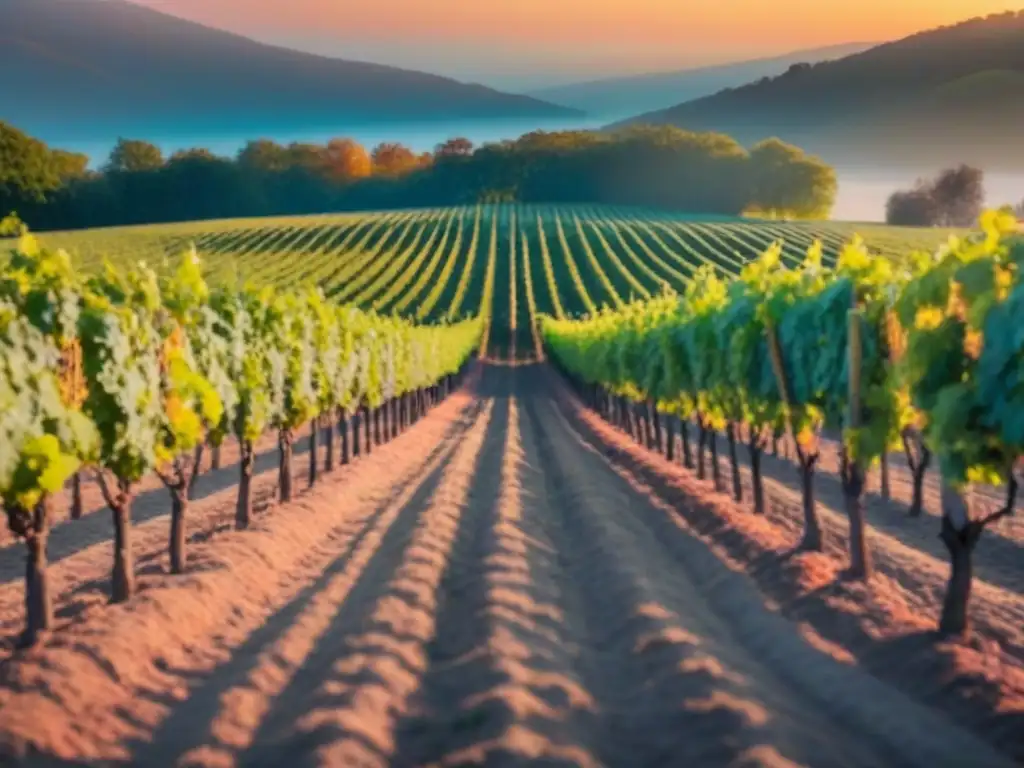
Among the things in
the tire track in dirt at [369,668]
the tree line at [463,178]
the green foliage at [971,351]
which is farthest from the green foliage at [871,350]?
the tree line at [463,178]

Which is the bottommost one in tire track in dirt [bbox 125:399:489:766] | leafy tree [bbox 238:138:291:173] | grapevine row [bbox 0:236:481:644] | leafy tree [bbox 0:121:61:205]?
tire track in dirt [bbox 125:399:489:766]

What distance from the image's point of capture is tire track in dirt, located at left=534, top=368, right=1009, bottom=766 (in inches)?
290

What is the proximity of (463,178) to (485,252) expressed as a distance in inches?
1585

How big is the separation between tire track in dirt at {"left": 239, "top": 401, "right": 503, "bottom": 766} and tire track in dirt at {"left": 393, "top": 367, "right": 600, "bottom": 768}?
17 centimetres

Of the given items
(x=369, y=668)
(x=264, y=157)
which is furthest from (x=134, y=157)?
(x=369, y=668)

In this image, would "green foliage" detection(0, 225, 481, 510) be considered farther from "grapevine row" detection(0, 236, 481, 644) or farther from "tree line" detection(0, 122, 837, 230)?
"tree line" detection(0, 122, 837, 230)

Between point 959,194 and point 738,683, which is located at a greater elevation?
point 959,194

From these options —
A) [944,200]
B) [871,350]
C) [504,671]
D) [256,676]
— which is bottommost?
[256,676]

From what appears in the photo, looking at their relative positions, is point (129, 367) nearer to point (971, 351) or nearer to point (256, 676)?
point (256, 676)

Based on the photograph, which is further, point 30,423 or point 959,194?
point 959,194

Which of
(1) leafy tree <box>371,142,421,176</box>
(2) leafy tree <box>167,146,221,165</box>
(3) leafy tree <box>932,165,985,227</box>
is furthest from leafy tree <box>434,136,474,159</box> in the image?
(3) leafy tree <box>932,165,985,227</box>

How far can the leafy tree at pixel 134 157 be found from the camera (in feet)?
380

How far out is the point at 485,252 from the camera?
89562 mm

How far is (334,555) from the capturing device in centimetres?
1452
